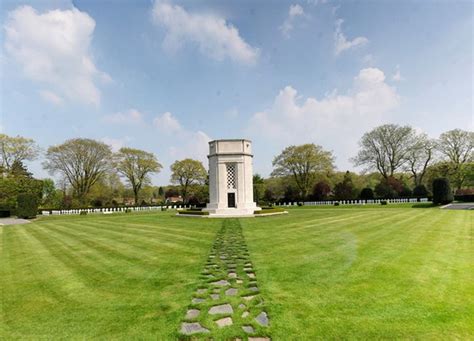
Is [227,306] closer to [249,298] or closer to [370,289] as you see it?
[249,298]

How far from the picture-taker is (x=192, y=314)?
3.84m

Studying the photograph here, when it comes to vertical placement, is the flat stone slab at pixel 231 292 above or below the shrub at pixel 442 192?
below

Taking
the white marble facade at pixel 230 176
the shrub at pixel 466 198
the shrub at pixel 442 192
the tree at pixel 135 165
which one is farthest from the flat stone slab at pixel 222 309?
the tree at pixel 135 165

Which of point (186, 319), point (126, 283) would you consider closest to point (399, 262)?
point (186, 319)

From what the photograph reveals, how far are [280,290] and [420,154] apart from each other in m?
42.5

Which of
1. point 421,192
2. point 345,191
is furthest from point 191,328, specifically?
point 345,191

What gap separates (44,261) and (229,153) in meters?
21.0

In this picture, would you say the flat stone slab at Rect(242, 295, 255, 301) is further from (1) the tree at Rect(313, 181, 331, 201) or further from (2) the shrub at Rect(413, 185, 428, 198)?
(1) the tree at Rect(313, 181, 331, 201)

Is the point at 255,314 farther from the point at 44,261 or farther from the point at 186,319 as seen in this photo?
the point at 44,261

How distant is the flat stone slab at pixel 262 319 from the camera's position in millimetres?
3477

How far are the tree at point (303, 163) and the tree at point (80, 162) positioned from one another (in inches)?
1099

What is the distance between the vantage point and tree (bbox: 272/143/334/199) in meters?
42.2

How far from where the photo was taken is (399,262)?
610cm

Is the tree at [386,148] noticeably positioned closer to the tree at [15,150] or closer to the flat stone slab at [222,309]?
the flat stone slab at [222,309]
